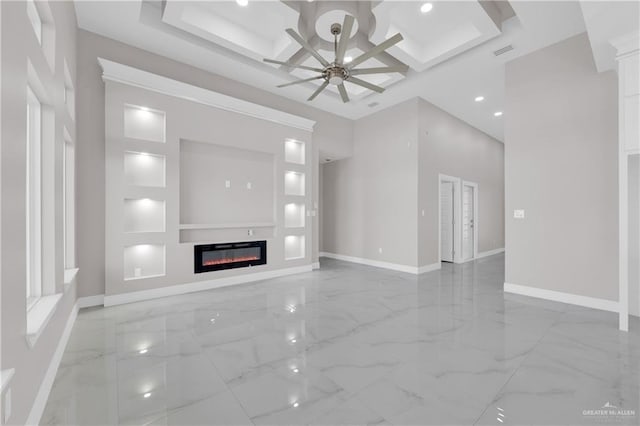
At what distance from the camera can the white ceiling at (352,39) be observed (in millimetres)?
3473

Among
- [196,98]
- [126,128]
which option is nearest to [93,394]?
[126,128]

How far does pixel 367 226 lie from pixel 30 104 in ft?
20.0

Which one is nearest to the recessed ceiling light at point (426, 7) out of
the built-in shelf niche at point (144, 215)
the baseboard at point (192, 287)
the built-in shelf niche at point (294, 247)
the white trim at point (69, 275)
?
the built-in shelf niche at point (294, 247)

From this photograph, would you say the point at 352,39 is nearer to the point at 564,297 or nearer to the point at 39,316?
the point at 39,316

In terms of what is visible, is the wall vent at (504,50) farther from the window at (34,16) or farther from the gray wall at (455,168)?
the window at (34,16)

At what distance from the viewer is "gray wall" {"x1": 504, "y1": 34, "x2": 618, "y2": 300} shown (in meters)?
3.64

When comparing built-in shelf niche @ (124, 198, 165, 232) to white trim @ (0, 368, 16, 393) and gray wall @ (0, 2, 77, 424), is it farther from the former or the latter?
white trim @ (0, 368, 16, 393)

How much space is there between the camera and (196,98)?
462cm

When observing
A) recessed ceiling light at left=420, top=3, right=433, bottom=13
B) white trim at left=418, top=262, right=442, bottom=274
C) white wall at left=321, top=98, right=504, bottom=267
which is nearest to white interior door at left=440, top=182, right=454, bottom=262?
white wall at left=321, top=98, right=504, bottom=267

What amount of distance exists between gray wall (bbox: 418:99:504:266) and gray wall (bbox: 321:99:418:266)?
0.23 metres

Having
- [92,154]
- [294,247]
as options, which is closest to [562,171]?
[294,247]

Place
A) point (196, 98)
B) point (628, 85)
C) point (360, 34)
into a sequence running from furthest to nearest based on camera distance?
point (196, 98)
point (360, 34)
point (628, 85)

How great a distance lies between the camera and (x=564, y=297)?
3949mm

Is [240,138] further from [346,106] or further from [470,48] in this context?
[470,48]
